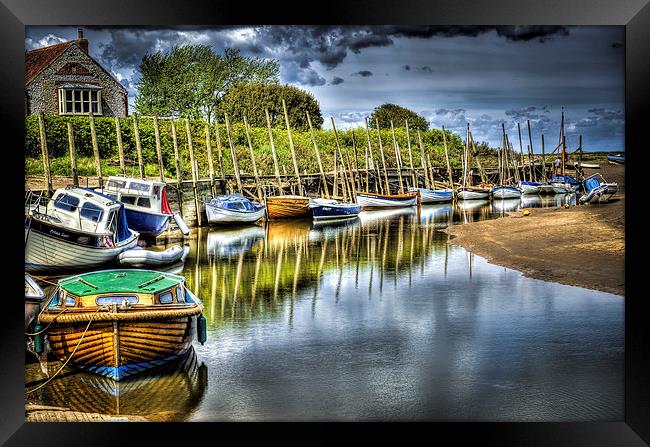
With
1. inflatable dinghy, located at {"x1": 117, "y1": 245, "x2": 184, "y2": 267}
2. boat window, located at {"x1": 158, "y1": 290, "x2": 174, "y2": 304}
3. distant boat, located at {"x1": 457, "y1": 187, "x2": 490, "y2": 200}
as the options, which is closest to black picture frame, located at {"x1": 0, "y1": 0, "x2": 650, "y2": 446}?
boat window, located at {"x1": 158, "y1": 290, "x2": 174, "y2": 304}

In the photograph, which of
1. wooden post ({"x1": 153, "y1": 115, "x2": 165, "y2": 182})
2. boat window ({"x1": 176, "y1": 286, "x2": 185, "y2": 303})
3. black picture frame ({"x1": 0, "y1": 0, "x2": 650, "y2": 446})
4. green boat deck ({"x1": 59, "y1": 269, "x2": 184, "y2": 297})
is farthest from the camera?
wooden post ({"x1": 153, "y1": 115, "x2": 165, "y2": 182})

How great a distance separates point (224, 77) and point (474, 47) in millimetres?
4049

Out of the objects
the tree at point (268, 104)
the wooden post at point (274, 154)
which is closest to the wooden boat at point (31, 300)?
the tree at point (268, 104)

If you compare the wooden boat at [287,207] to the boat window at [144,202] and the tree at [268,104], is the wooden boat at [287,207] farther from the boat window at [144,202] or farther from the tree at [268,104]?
the boat window at [144,202]

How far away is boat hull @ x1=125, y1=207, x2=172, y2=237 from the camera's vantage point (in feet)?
49.6

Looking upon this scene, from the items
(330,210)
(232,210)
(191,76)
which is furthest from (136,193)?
(330,210)

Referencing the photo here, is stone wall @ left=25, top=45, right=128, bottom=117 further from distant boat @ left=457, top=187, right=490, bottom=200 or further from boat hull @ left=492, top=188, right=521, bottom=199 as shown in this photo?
distant boat @ left=457, top=187, right=490, bottom=200

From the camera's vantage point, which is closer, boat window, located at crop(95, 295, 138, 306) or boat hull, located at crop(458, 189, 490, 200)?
boat window, located at crop(95, 295, 138, 306)

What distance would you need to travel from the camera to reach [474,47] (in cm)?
1119

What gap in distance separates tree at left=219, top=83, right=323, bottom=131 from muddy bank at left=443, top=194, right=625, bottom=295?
14.0 ft

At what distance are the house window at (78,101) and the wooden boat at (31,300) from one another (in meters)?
3.04
